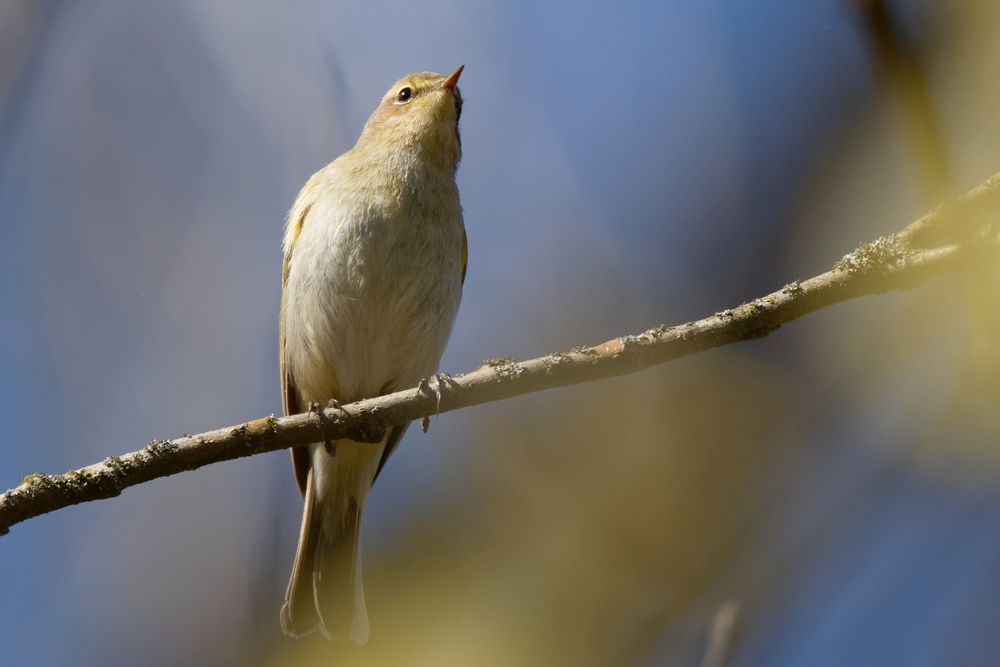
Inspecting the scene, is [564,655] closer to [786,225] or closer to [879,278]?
[879,278]

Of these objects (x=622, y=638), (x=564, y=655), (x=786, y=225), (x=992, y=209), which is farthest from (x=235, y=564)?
(x=992, y=209)

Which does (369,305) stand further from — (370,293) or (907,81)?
(907,81)

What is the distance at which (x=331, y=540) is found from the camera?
5.48 m

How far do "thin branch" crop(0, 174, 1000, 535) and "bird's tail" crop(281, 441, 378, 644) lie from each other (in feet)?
5.47

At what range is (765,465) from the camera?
12.4 feet

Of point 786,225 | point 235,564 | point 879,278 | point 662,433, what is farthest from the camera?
point 235,564

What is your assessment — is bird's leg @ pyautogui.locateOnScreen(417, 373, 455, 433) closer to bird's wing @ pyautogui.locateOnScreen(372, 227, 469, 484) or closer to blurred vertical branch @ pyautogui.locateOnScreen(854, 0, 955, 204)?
bird's wing @ pyautogui.locateOnScreen(372, 227, 469, 484)

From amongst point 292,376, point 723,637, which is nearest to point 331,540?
point 292,376

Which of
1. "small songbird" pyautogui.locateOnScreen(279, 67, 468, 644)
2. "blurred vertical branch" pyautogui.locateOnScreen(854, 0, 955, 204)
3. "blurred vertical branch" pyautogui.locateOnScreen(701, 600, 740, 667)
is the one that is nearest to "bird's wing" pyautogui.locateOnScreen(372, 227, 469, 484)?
"small songbird" pyautogui.locateOnScreen(279, 67, 468, 644)

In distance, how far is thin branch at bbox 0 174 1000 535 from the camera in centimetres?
312

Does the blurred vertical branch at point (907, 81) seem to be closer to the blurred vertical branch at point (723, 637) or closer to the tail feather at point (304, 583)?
the blurred vertical branch at point (723, 637)

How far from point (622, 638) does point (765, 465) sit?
0.95 m

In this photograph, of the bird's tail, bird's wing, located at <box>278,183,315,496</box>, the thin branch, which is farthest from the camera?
bird's wing, located at <box>278,183,315,496</box>

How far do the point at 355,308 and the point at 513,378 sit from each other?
176 cm
